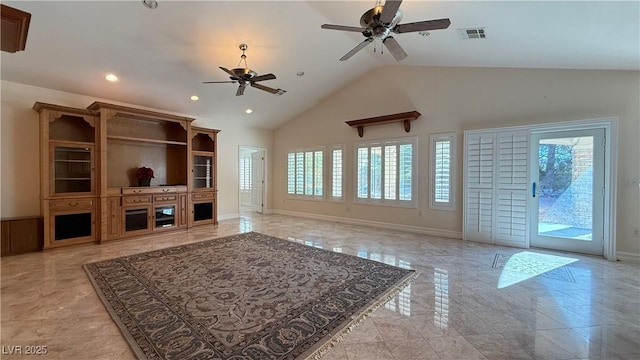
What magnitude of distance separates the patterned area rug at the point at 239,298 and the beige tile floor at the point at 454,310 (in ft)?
0.59

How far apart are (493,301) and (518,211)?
2.76m

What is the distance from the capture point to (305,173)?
8.09 meters

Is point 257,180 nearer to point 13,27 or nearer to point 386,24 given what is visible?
point 386,24

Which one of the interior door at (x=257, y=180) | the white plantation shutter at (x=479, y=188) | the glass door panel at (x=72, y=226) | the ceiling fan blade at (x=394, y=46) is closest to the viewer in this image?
the ceiling fan blade at (x=394, y=46)

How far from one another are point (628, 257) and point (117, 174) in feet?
29.9

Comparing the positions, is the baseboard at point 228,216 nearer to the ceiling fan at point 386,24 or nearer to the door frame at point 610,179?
the ceiling fan at point 386,24

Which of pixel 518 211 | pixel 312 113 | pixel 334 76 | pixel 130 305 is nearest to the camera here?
pixel 130 305

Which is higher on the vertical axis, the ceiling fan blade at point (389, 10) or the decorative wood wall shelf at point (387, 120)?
the ceiling fan blade at point (389, 10)

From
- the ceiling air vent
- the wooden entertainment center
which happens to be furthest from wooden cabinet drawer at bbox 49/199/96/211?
the ceiling air vent

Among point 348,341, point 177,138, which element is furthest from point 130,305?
point 177,138

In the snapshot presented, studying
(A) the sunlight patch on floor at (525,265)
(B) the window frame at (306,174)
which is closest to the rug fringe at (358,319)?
(A) the sunlight patch on floor at (525,265)

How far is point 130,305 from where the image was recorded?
2619mm

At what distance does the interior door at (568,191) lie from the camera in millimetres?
4250

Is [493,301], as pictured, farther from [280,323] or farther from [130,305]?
[130,305]
